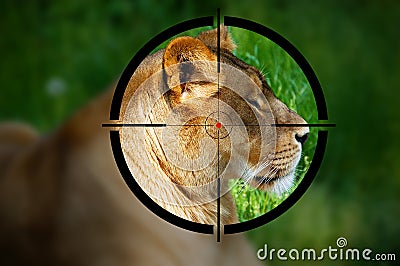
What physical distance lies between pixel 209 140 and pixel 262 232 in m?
0.29

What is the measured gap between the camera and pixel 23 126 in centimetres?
93

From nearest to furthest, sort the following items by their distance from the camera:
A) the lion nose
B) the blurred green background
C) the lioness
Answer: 1. the lioness
2. the lion nose
3. the blurred green background

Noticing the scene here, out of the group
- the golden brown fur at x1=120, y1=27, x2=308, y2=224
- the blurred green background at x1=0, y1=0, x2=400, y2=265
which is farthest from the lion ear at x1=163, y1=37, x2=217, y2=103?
the blurred green background at x1=0, y1=0, x2=400, y2=265

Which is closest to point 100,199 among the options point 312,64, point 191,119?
point 191,119

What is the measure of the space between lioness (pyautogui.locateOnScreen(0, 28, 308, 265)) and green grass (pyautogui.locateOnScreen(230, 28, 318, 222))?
1cm

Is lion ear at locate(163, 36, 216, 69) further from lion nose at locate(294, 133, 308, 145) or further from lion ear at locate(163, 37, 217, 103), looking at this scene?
lion nose at locate(294, 133, 308, 145)

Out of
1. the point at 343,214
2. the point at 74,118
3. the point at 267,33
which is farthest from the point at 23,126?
the point at 343,214

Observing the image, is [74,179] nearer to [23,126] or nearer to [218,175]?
[218,175]

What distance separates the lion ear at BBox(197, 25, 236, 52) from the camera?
765 millimetres

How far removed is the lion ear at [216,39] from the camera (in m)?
0.76

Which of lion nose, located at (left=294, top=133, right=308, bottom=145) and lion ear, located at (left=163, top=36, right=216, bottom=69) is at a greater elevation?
lion ear, located at (left=163, top=36, right=216, bottom=69)

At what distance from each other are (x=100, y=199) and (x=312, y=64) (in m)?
0.51

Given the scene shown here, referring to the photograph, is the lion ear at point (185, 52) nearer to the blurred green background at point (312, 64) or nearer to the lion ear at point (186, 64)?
the lion ear at point (186, 64)

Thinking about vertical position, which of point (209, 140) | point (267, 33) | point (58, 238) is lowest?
point (58, 238)
